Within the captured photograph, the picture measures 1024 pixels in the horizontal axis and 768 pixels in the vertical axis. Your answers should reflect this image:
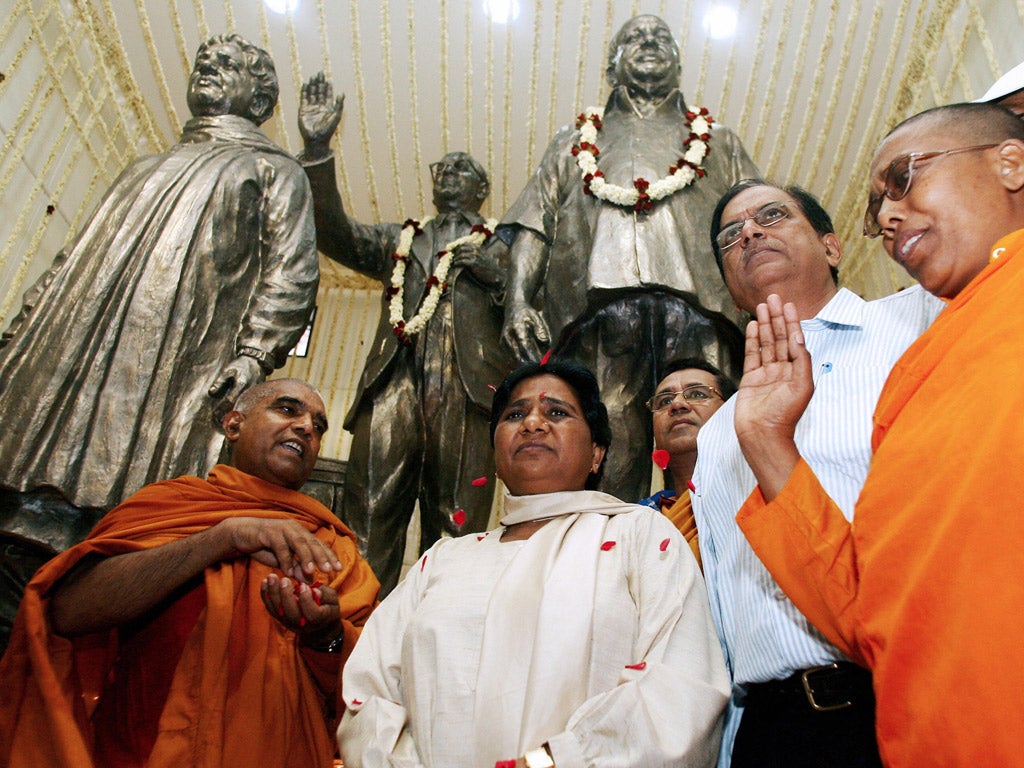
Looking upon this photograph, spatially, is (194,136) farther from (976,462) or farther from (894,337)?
(976,462)

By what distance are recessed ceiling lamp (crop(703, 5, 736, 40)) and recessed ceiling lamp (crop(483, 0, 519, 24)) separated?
107cm

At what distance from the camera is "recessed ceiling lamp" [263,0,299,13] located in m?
4.81

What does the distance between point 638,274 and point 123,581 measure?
69.4 inches

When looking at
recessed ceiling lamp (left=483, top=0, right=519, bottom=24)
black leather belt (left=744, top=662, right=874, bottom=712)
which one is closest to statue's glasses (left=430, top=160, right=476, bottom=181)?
recessed ceiling lamp (left=483, top=0, right=519, bottom=24)

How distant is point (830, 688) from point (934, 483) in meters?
0.40

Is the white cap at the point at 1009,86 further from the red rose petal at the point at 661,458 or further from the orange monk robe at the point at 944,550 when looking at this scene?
the red rose petal at the point at 661,458

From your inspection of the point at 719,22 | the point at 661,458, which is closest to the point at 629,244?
the point at 661,458

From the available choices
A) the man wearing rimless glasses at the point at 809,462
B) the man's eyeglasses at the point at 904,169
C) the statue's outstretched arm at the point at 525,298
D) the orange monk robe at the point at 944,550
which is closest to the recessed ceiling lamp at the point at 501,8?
the statue's outstretched arm at the point at 525,298

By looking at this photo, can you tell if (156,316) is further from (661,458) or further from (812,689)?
(812,689)

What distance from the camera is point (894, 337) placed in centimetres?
148

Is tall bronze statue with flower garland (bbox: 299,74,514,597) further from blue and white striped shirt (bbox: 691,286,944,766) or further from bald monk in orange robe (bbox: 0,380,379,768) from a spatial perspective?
blue and white striped shirt (bbox: 691,286,944,766)

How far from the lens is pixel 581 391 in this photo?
197 centimetres

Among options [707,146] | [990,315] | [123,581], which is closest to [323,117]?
[707,146]

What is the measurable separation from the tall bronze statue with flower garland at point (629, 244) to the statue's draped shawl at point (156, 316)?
2.87ft
